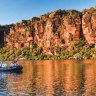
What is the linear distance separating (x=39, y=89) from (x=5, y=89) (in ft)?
23.7

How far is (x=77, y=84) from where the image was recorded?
302 ft

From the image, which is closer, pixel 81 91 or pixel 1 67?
pixel 81 91

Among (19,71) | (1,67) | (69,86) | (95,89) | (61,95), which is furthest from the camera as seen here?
(1,67)

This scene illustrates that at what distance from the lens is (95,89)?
3226 inches

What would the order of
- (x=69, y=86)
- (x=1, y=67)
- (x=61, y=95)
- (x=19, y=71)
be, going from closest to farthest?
(x=61, y=95)
(x=69, y=86)
(x=19, y=71)
(x=1, y=67)

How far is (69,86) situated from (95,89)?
8.46 meters

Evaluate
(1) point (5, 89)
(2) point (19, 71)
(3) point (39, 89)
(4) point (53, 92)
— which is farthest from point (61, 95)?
(2) point (19, 71)

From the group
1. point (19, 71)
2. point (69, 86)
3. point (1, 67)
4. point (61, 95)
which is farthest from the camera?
point (1, 67)

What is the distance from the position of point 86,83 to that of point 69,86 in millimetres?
6208

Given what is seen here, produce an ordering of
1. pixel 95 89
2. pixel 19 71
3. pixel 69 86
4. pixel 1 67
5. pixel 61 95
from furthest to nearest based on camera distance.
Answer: pixel 1 67 → pixel 19 71 → pixel 69 86 → pixel 95 89 → pixel 61 95

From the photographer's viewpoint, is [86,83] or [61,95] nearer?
[61,95]

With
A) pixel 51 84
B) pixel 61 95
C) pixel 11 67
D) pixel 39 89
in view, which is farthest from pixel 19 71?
pixel 61 95

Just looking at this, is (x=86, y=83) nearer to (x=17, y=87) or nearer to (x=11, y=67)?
(x=17, y=87)

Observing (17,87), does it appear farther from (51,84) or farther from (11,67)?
(11,67)
